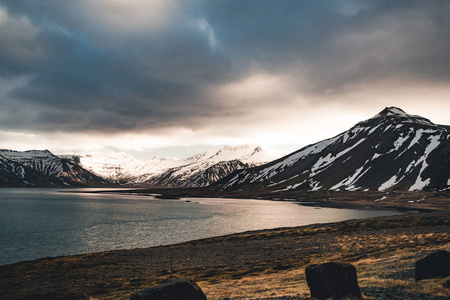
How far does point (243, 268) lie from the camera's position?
1533 inches

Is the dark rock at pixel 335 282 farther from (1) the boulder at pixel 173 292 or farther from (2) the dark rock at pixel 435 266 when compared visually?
(1) the boulder at pixel 173 292

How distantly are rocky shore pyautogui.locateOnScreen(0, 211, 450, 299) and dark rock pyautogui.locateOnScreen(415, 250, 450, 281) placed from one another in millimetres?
722

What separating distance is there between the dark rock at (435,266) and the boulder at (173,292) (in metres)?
15.1

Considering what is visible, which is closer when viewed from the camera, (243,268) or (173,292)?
(173,292)

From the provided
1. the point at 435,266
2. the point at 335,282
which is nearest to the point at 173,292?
the point at 335,282

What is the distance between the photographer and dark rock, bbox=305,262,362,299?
57.3ft

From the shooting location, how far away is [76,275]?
125ft

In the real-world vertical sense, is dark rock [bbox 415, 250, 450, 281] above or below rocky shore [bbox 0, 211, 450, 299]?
above

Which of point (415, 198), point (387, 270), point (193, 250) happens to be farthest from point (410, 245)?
point (415, 198)

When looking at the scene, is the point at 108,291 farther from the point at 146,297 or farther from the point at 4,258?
the point at 4,258

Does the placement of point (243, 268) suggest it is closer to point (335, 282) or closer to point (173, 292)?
point (335, 282)

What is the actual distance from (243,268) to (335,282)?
75.8 ft

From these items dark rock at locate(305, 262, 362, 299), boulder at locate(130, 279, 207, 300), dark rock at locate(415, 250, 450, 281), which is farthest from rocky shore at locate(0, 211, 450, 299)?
boulder at locate(130, 279, 207, 300)

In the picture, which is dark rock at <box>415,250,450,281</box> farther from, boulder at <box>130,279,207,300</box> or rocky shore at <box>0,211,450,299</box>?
boulder at <box>130,279,207,300</box>
